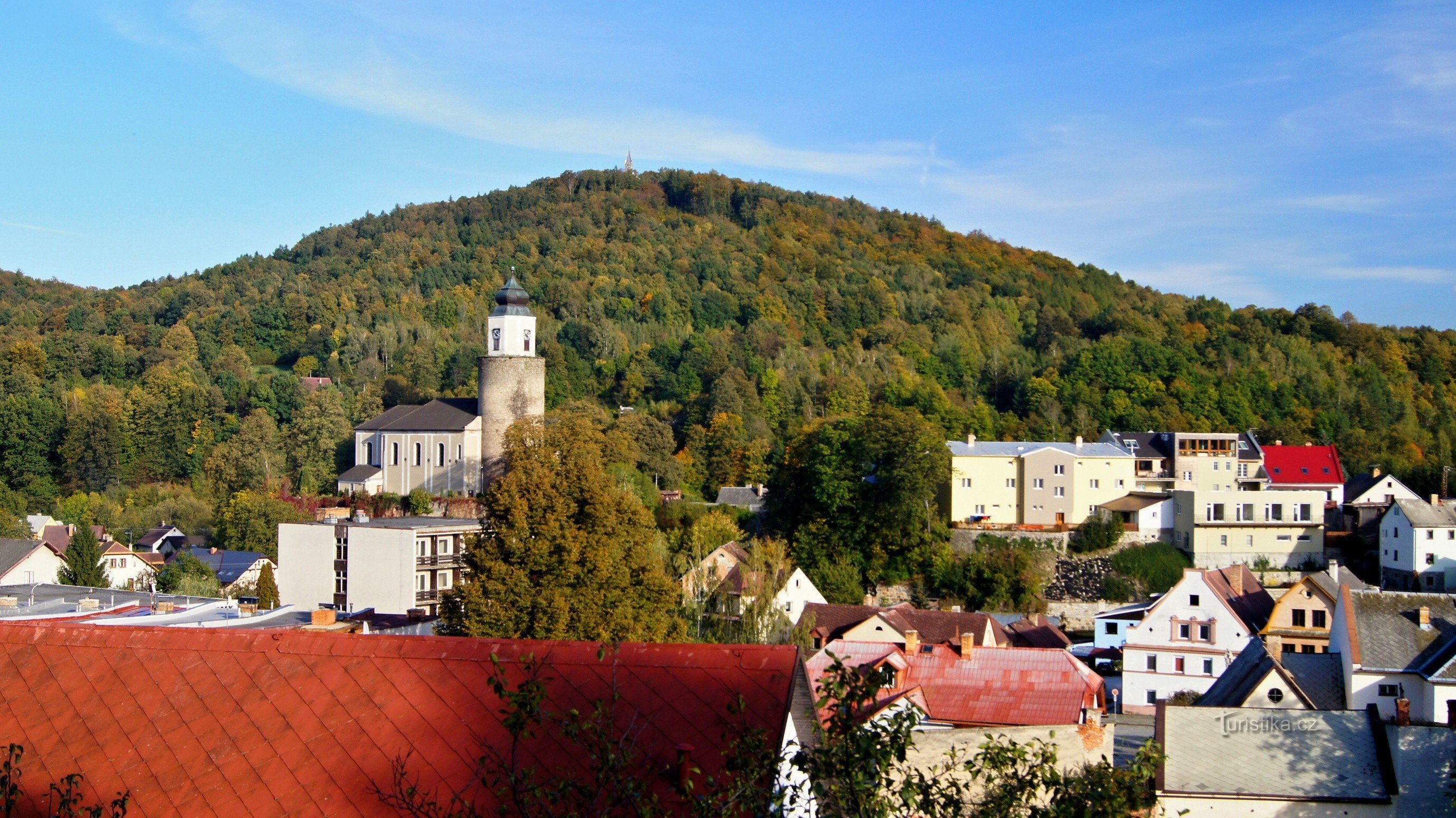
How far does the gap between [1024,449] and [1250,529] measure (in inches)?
307

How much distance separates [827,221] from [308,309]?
4887cm

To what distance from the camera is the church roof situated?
5112cm

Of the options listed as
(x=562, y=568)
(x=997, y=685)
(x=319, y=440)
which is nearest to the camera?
(x=997, y=685)

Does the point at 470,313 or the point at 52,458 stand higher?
the point at 470,313

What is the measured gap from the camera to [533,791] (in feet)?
14.2

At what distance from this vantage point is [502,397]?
165 ft

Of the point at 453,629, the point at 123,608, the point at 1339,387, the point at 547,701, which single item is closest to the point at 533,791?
the point at 547,701

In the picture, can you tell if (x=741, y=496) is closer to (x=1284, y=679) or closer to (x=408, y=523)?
(x=408, y=523)

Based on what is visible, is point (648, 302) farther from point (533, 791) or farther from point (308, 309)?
point (533, 791)

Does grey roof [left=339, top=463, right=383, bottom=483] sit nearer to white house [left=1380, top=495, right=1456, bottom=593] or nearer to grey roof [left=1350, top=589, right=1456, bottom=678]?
white house [left=1380, top=495, right=1456, bottom=593]

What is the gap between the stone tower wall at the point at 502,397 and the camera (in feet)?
165

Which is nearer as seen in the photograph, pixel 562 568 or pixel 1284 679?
pixel 1284 679

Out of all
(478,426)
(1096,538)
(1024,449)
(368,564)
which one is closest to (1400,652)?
(1096,538)

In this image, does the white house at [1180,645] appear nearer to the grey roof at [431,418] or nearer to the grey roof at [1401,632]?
the grey roof at [1401,632]
